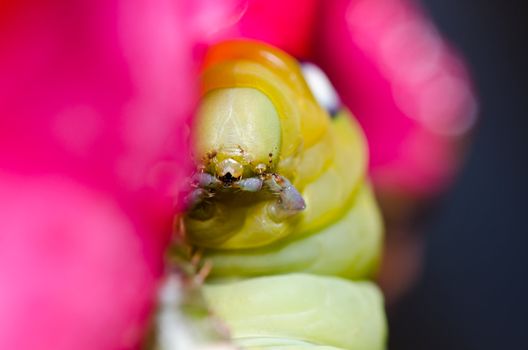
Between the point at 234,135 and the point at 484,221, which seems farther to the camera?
the point at 484,221

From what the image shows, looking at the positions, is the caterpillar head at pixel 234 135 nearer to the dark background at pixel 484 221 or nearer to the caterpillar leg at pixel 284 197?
the caterpillar leg at pixel 284 197

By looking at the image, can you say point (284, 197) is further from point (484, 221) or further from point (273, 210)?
point (484, 221)

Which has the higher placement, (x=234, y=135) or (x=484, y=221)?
(x=234, y=135)

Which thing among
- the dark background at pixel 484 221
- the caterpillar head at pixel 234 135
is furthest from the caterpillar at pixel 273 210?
the dark background at pixel 484 221

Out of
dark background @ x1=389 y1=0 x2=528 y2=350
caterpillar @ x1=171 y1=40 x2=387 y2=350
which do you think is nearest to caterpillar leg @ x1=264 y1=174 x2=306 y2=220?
caterpillar @ x1=171 y1=40 x2=387 y2=350

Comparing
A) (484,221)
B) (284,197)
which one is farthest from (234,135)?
(484,221)

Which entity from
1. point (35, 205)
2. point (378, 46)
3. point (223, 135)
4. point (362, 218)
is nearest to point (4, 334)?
point (35, 205)

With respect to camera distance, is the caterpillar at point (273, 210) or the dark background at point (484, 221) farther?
the dark background at point (484, 221)
